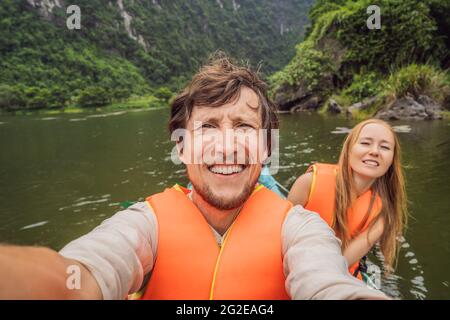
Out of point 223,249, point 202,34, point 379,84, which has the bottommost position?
point 223,249

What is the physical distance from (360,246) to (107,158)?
33.2ft

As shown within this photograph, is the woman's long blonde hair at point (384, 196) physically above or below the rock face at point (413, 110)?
below

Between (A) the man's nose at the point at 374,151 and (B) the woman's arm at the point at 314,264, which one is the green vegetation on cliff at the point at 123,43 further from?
(B) the woman's arm at the point at 314,264

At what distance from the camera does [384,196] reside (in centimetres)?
292

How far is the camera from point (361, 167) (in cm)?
283

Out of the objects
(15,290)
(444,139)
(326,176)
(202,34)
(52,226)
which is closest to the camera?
(15,290)

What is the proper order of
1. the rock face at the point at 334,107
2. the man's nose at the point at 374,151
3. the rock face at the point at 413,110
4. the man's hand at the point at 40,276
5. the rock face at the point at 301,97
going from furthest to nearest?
the rock face at the point at 301,97
the rock face at the point at 334,107
the rock face at the point at 413,110
the man's nose at the point at 374,151
the man's hand at the point at 40,276

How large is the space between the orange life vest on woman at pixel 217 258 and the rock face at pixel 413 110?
50.3 ft

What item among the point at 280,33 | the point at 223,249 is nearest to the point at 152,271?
the point at 223,249

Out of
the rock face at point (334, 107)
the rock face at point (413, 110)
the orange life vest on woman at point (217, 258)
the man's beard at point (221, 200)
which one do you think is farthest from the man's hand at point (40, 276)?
the rock face at point (334, 107)

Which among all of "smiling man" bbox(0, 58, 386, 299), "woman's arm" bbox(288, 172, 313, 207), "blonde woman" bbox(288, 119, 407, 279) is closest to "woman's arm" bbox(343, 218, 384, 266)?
"blonde woman" bbox(288, 119, 407, 279)

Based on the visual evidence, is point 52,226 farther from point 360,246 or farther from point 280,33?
point 280,33

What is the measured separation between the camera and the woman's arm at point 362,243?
9.20 ft
